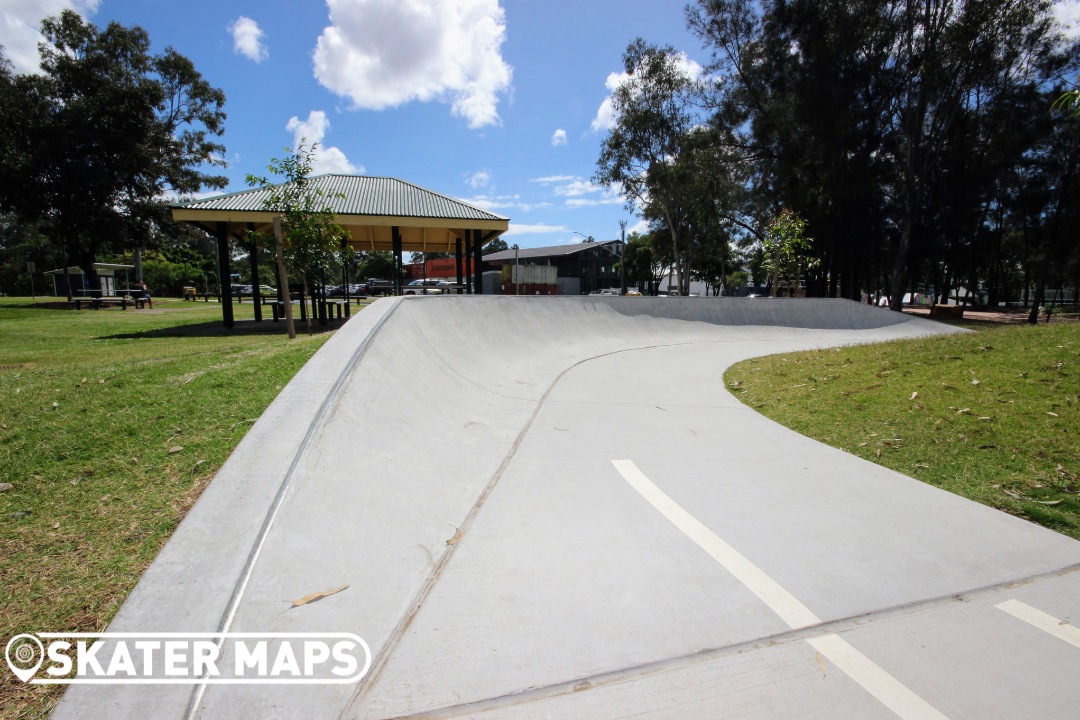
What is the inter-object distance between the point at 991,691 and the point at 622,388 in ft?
18.1

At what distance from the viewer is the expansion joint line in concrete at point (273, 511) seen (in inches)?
73.1

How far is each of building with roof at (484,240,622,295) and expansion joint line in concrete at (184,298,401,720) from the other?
71.6 m

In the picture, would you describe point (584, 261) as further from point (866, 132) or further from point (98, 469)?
point (98, 469)

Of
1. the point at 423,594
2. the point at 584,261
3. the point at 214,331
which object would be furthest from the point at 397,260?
the point at 584,261

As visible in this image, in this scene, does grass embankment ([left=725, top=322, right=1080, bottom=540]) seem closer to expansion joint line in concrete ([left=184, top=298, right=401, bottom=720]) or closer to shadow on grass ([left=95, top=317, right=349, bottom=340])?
expansion joint line in concrete ([left=184, top=298, right=401, bottom=720])

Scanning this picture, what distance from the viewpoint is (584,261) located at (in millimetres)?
79688

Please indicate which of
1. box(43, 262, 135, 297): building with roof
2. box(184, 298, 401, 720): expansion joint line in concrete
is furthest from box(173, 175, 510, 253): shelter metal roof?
box(43, 262, 135, 297): building with roof

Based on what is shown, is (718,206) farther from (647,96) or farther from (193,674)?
(193,674)

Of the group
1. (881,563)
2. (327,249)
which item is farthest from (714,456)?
(327,249)

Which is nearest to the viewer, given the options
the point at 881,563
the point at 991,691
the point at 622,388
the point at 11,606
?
the point at 991,691

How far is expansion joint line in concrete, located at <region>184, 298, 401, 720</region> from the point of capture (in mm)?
1857

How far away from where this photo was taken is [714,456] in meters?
4.61

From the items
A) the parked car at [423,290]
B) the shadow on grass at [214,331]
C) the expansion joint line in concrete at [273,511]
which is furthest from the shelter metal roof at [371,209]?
the expansion joint line in concrete at [273,511]

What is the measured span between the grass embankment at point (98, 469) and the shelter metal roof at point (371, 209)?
34.0ft
